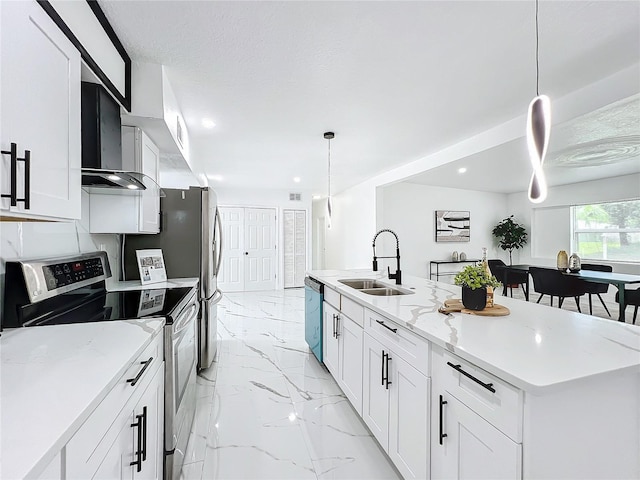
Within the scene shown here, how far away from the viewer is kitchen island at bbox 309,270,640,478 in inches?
38.2

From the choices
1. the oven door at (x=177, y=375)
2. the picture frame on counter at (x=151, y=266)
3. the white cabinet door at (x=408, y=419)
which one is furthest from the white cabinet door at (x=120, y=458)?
the picture frame on counter at (x=151, y=266)

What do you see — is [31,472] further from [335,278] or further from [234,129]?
[234,129]

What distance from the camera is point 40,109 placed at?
109 cm

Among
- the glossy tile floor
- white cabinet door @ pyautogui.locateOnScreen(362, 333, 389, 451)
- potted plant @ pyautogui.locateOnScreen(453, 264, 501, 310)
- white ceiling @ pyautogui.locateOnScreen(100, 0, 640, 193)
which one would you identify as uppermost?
white ceiling @ pyautogui.locateOnScreen(100, 0, 640, 193)

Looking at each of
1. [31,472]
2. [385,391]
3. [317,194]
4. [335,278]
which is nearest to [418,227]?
[317,194]

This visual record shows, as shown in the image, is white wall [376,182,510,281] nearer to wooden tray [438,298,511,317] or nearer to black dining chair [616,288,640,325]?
black dining chair [616,288,640,325]

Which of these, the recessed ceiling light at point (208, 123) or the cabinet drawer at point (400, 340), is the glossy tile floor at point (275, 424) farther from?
the recessed ceiling light at point (208, 123)

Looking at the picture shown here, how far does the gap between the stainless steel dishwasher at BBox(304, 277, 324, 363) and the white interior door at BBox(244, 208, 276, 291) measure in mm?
4356

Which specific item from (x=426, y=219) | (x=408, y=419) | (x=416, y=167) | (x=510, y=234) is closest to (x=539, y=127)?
(x=408, y=419)

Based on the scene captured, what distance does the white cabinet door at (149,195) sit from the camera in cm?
236

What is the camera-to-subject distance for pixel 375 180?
6.37 meters

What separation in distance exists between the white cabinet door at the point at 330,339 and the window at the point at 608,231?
21.4 feet

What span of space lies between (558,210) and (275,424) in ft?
25.4

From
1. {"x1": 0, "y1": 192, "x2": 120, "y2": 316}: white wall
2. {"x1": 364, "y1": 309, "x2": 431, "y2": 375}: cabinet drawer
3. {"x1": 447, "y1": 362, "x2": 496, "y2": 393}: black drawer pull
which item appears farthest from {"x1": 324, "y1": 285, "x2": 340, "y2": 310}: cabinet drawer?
{"x1": 0, "y1": 192, "x2": 120, "y2": 316}: white wall
